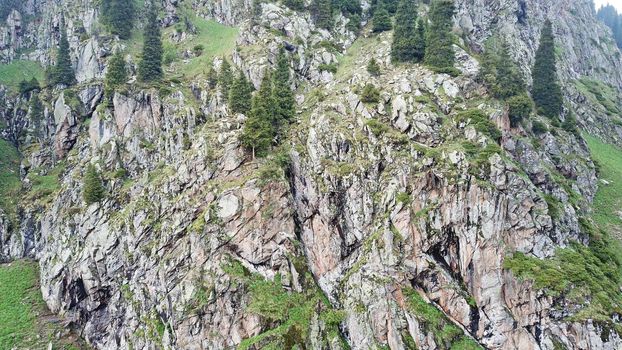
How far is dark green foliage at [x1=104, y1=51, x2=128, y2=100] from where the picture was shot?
65.6 meters

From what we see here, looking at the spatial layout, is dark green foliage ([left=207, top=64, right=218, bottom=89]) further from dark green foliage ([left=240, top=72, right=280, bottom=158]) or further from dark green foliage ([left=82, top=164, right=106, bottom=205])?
dark green foliage ([left=82, top=164, right=106, bottom=205])

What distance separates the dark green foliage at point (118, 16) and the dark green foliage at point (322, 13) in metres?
36.0

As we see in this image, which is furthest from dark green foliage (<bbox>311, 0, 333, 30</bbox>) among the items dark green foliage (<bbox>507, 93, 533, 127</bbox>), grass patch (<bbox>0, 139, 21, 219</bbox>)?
grass patch (<bbox>0, 139, 21, 219</bbox>)

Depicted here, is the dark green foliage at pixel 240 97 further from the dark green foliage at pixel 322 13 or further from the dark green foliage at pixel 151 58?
the dark green foliage at pixel 322 13

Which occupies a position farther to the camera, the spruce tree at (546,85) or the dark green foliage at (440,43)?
the spruce tree at (546,85)

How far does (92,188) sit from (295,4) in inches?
1919

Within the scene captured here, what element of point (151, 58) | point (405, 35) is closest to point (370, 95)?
point (405, 35)

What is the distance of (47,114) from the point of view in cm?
7319

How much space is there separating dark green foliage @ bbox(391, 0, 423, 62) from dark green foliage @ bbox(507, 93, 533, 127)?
51.6 ft

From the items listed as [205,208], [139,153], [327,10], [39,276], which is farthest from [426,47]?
[39,276]

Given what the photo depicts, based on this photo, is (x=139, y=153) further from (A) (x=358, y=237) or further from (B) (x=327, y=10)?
(B) (x=327, y=10)

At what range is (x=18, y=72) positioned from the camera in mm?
90250

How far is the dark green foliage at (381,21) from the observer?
250ft

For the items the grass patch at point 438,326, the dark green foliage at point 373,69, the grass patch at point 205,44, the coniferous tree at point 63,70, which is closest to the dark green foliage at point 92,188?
the grass patch at point 205,44
